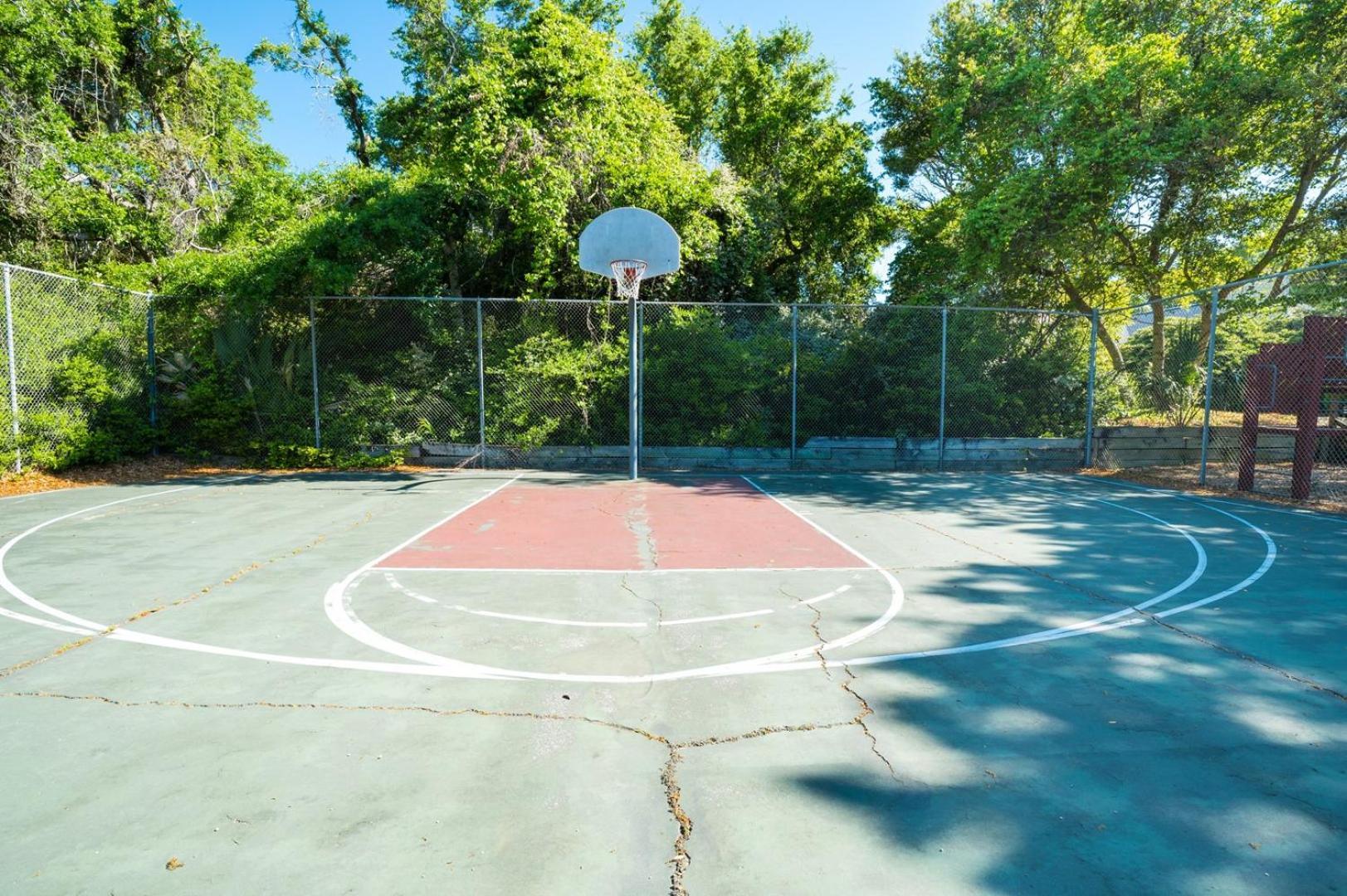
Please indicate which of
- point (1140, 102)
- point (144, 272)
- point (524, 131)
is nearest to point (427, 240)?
point (524, 131)

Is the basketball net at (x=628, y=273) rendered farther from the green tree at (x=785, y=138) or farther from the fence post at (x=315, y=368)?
the green tree at (x=785, y=138)

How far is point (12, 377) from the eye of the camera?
9648 mm

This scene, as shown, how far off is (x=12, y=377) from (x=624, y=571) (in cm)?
1009

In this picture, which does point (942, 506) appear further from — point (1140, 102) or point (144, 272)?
point (144, 272)

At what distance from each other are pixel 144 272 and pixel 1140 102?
65.4ft

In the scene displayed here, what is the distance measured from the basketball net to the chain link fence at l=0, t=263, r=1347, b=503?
0.50 m

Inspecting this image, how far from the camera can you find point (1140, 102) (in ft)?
44.0

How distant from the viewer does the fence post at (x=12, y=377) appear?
31.1 ft

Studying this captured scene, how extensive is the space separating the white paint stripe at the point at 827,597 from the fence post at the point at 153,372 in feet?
40.1

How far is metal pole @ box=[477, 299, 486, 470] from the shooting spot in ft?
38.9

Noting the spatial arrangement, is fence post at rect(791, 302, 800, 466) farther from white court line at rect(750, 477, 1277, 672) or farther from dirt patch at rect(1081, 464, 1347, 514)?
white court line at rect(750, 477, 1277, 672)

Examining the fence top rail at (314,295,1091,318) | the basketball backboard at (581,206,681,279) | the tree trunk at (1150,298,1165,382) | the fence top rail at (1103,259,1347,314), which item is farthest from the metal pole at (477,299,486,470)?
the tree trunk at (1150,298,1165,382)

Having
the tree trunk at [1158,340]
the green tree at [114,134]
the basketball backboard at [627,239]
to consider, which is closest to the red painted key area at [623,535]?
the basketball backboard at [627,239]

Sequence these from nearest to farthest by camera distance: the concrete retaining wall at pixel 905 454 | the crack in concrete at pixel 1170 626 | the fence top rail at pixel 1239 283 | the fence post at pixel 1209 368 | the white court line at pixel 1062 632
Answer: the crack in concrete at pixel 1170 626, the white court line at pixel 1062 632, the fence top rail at pixel 1239 283, the fence post at pixel 1209 368, the concrete retaining wall at pixel 905 454
